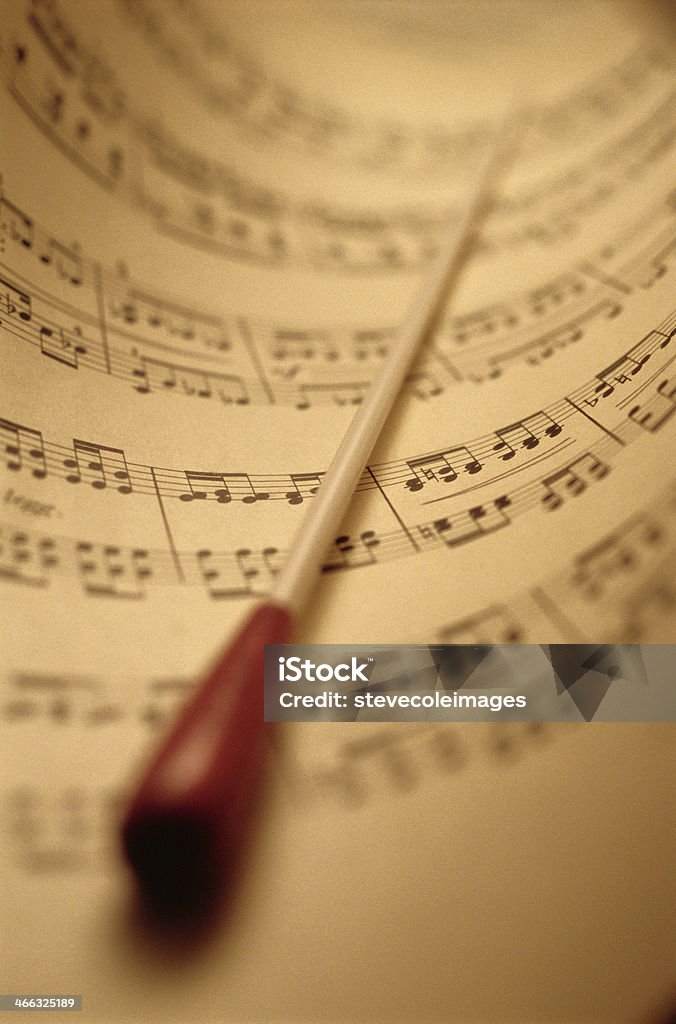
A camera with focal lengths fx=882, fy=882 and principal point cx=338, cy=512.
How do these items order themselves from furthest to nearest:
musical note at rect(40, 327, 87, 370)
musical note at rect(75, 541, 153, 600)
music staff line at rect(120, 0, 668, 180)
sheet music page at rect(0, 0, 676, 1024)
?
music staff line at rect(120, 0, 668, 180) → musical note at rect(40, 327, 87, 370) → musical note at rect(75, 541, 153, 600) → sheet music page at rect(0, 0, 676, 1024)

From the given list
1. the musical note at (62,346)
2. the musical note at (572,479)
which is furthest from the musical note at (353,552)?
the musical note at (62,346)

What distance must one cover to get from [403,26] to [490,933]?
90cm

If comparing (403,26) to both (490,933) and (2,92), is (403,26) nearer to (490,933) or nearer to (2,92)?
(2,92)

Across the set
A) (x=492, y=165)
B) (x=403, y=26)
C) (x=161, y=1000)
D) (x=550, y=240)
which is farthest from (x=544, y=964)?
(x=403, y=26)

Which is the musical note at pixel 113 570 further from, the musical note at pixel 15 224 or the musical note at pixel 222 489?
the musical note at pixel 15 224

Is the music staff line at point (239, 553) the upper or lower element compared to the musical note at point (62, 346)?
lower

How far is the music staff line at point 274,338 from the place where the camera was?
58 cm

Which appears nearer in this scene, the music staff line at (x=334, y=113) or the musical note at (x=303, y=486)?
the musical note at (x=303, y=486)

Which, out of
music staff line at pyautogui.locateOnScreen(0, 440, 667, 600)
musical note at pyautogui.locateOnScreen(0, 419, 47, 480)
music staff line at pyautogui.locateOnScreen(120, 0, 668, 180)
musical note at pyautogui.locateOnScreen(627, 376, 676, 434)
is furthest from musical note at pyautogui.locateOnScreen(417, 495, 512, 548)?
music staff line at pyautogui.locateOnScreen(120, 0, 668, 180)

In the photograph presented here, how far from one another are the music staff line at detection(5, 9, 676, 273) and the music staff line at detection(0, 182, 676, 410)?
91 millimetres

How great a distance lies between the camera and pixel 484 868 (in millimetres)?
361

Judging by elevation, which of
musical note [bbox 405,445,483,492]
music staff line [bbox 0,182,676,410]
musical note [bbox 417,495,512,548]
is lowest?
musical note [bbox 417,495,512,548]

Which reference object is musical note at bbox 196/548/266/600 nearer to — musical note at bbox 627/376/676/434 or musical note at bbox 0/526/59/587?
musical note at bbox 0/526/59/587

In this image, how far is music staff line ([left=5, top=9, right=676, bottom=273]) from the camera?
27.4 inches
